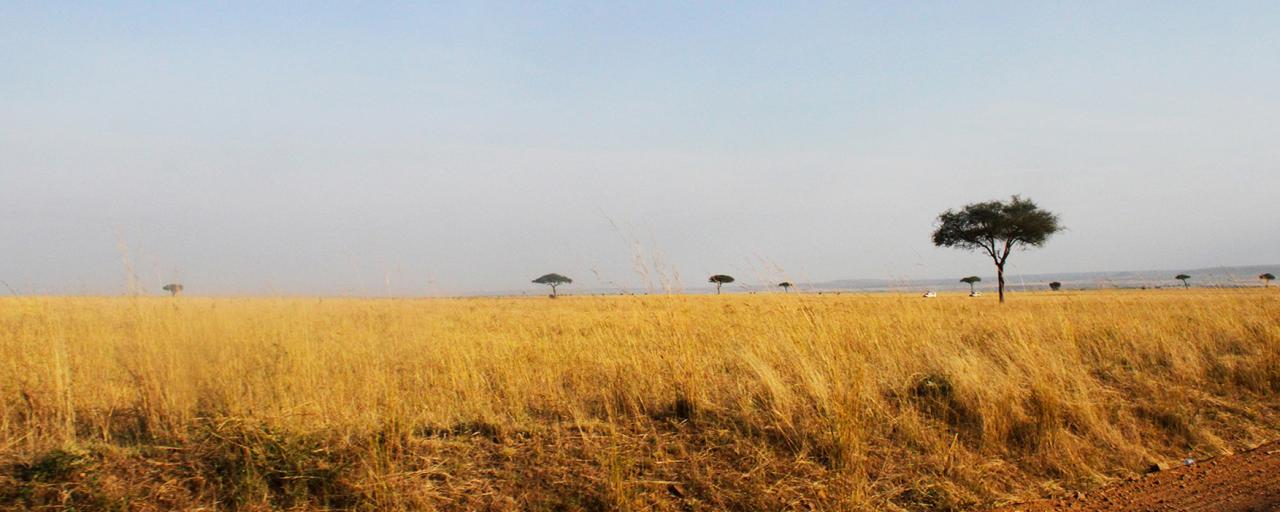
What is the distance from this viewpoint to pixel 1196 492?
4352 mm

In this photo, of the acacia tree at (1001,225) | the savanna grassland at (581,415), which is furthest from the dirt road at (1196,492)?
the acacia tree at (1001,225)

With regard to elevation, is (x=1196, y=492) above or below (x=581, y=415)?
below

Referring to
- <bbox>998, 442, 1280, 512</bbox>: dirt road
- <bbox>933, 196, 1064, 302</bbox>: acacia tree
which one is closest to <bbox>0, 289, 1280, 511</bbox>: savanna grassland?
<bbox>998, 442, 1280, 512</bbox>: dirt road

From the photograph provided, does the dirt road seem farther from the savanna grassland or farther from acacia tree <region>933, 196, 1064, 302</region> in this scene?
acacia tree <region>933, 196, 1064, 302</region>

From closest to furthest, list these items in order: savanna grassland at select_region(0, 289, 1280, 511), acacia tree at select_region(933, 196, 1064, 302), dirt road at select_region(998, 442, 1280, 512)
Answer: savanna grassland at select_region(0, 289, 1280, 511) < dirt road at select_region(998, 442, 1280, 512) < acacia tree at select_region(933, 196, 1064, 302)

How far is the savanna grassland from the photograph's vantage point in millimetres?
3799

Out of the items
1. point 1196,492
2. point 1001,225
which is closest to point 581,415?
point 1196,492

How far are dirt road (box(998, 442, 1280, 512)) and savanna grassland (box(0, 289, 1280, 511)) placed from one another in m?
0.19

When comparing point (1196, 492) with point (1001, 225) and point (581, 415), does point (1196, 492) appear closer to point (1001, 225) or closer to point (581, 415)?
point (581, 415)

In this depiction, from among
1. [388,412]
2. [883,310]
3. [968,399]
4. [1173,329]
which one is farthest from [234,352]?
[1173,329]

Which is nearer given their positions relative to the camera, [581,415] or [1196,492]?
Result: [1196,492]

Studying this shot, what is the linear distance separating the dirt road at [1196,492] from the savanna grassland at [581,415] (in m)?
0.19

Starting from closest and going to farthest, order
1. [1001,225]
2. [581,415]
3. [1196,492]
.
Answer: [1196,492] < [581,415] < [1001,225]

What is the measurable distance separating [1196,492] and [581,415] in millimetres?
4364
